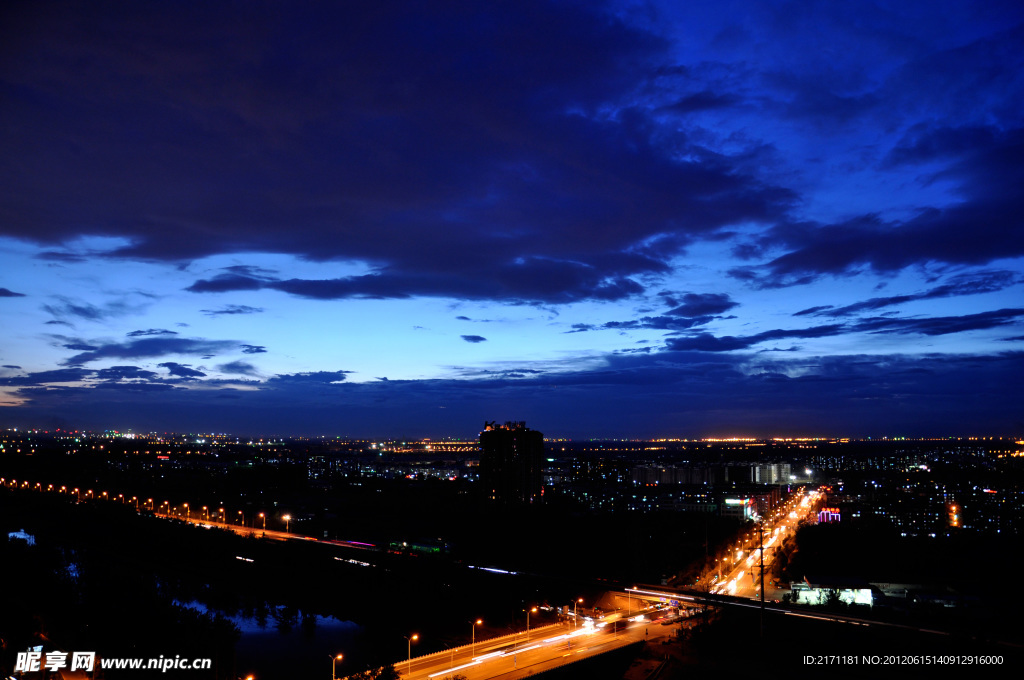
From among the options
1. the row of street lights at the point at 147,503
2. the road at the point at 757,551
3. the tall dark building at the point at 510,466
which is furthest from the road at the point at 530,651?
the tall dark building at the point at 510,466

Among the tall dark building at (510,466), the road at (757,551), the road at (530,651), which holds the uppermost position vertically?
the tall dark building at (510,466)

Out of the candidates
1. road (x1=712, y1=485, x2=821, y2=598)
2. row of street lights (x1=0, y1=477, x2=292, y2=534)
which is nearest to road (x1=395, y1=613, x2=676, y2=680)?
road (x1=712, y1=485, x2=821, y2=598)

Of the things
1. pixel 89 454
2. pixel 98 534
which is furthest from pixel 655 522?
pixel 89 454

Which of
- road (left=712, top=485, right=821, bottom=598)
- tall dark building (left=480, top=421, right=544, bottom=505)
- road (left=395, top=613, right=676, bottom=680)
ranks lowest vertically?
road (left=712, top=485, right=821, bottom=598)

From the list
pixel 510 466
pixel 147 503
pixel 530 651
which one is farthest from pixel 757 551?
pixel 147 503

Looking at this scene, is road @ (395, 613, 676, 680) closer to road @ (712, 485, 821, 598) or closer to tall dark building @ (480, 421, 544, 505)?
road @ (712, 485, 821, 598)

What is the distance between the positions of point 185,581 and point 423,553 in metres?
10.8

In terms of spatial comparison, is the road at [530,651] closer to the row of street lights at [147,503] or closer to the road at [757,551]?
the road at [757,551]

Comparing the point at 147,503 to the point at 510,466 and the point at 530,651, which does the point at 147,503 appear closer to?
the point at 510,466

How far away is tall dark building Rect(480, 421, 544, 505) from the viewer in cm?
6216

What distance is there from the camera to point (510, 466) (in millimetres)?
62625

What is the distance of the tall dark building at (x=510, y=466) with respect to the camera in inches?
2447

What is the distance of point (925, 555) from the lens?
33.1 metres

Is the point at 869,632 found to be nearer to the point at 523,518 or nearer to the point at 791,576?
the point at 791,576
